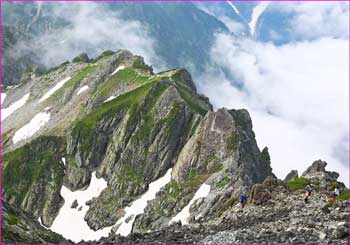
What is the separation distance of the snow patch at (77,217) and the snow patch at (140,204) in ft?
19.6

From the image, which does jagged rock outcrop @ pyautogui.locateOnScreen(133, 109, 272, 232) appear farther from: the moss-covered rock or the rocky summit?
the moss-covered rock

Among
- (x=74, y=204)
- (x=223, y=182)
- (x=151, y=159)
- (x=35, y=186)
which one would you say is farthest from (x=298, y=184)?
(x=35, y=186)

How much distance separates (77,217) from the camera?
17262 cm

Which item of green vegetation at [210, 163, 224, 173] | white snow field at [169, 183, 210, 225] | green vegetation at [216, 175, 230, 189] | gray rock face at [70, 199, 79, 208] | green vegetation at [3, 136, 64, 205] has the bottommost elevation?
white snow field at [169, 183, 210, 225]

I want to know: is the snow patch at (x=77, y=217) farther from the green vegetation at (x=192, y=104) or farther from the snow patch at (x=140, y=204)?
the green vegetation at (x=192, y=104)

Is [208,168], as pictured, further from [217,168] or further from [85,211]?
[85,211]

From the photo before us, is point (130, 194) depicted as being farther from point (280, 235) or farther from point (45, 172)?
point (280, 235)

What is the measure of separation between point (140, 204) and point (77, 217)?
926 inches

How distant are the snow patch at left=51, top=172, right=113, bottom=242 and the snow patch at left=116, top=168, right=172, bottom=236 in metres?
5.98

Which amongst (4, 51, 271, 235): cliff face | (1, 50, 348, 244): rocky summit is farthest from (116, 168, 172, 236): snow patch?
(4, 51, 271, 235): cliff face

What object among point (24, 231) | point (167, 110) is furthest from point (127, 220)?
point (24, 231)

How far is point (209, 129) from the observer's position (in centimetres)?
16188

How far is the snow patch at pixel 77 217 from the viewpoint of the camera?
161 metres

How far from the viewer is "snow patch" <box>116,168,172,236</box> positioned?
150 meters
